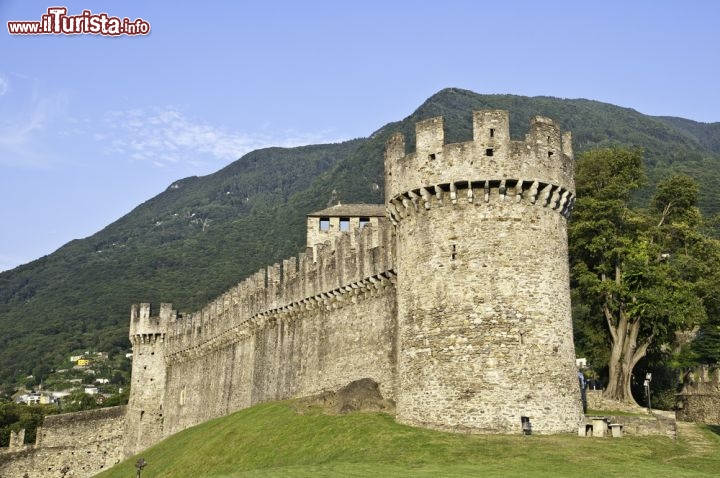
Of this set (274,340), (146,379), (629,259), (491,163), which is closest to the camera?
(491,163)

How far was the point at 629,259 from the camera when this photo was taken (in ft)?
121

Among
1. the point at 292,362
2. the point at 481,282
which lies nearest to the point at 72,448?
the point at 292,362

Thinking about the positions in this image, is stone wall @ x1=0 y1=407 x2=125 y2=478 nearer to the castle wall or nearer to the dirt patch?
the castle wall

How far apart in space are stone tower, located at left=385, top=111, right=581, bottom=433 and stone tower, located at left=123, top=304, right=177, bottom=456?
129 ft

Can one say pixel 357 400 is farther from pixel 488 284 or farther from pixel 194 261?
pixel 194 261

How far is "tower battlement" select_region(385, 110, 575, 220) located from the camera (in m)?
26.4

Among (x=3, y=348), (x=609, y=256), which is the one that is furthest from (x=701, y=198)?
(x=3, y=348)

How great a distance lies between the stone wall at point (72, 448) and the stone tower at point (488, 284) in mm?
41806

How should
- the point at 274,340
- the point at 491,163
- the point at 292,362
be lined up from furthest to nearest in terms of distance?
the point at 274,340
the point at 292,362
the point at 491,163

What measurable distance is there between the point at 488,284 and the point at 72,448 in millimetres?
46418

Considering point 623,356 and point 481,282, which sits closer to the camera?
point 481,282

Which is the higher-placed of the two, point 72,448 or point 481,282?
point 481,282

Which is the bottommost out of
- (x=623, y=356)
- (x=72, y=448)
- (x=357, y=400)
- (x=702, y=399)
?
(x=72, y=448)

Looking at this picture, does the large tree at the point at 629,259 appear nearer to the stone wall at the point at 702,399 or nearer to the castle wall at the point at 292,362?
the stone wall at the point at 702,399
